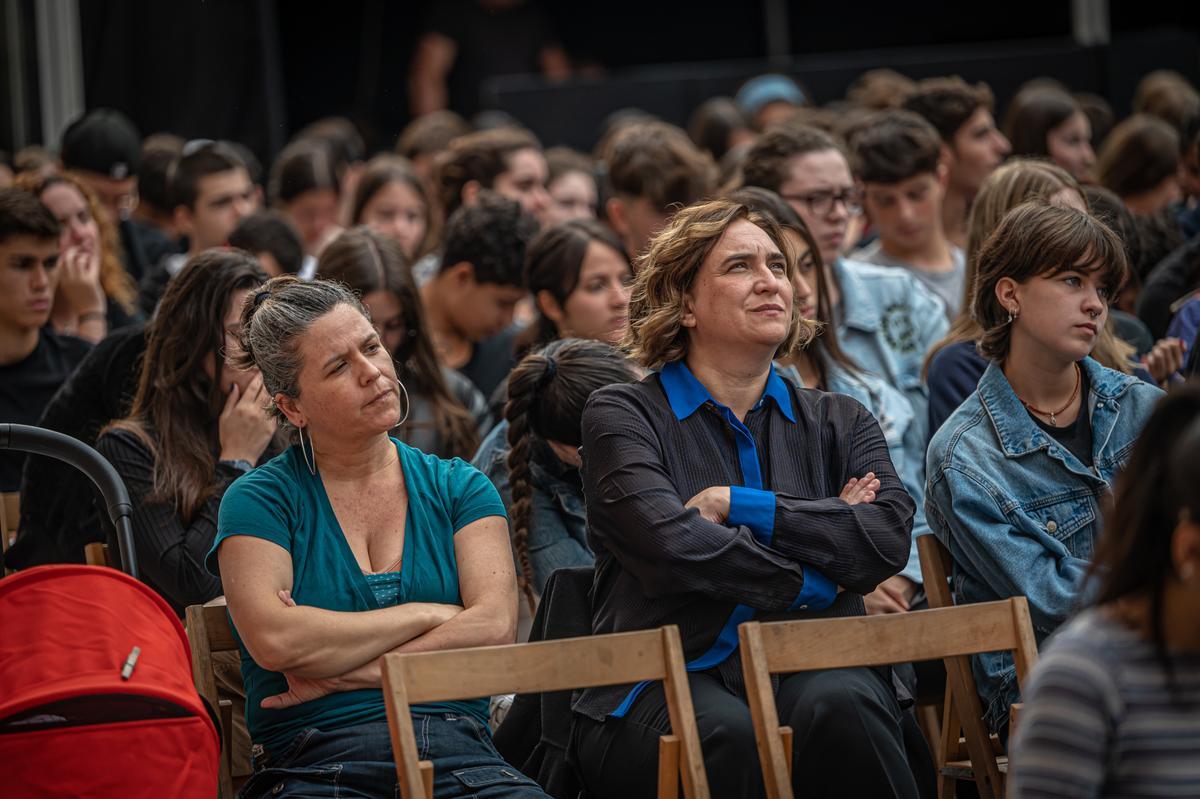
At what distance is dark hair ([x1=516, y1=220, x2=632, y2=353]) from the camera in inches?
184

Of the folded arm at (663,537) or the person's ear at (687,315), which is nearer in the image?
the folded arm at (663,537)

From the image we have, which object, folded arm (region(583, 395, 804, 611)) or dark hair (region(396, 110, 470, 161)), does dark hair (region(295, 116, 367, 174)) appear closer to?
dark hair (region(396, 110, 470, 161))

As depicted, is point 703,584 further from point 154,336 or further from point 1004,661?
point 154,336

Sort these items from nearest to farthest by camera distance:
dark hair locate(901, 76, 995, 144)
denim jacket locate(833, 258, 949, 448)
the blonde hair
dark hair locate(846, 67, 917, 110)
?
1. the blonde hair
2. denim jacket locate(833, 258, 949, 448)
3. dark hair locate(901, 76, 995, 144)
4. dark hair locate(846, 67, 917, 110)

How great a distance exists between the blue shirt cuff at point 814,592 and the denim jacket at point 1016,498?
1.32ft

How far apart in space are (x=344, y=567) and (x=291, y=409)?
370 mm

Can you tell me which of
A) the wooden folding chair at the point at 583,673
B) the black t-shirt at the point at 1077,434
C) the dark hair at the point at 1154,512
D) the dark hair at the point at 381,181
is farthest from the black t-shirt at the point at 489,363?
the dark hair at the point at 1154,512

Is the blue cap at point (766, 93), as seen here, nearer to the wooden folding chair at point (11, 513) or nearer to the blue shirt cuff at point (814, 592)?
the wooden folding chair at point (11, 513)

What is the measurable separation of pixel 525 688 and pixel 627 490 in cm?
48

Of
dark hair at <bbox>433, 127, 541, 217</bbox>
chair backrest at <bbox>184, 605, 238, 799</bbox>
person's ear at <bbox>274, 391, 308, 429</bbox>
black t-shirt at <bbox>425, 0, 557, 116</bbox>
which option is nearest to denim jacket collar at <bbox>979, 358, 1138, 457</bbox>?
person's ear at <bbox>274, 391, 308, 429</bbox>

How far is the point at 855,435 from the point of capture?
11.0 feet

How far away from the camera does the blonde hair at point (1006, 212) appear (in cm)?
388

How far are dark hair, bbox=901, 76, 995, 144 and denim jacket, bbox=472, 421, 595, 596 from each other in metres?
2.85

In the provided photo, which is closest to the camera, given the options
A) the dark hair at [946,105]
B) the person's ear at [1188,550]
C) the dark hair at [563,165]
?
the person's ear at [1188,550]
